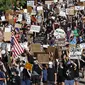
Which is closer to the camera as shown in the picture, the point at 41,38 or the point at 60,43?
the point at 60,43

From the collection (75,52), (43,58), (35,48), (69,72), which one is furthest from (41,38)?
(69,72)

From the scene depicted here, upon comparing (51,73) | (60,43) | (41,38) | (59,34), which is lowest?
(41,38)

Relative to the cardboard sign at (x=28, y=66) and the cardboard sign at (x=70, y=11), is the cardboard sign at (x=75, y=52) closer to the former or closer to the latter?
the cardboard sign at (x=28, y=66)

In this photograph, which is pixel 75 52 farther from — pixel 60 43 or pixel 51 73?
pixel 60 43

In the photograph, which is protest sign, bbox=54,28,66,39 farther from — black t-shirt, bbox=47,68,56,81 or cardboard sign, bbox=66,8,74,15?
cardboard sign, bbox=66,8,74,15

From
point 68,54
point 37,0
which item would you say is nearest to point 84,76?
point 68,54

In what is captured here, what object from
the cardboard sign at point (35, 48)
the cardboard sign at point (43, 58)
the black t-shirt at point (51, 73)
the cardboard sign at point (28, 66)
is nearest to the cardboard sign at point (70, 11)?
the cardboard sign at point (35, 48)

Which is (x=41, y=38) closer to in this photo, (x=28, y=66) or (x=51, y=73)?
(x=51, y=73)

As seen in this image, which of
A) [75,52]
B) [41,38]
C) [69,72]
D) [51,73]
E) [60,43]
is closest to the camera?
[69,72]

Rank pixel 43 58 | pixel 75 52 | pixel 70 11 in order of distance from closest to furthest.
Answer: pixel 43 58 → pixel 75 52 → pixel 70 11

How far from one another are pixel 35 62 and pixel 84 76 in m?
3.41

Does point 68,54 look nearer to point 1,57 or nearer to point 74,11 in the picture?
point 1,57

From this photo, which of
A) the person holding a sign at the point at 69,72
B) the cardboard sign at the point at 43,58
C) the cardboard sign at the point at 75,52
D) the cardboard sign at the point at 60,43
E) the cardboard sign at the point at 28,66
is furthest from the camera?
the cardboard sign at the point at 60,43

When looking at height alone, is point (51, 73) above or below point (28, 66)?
below
